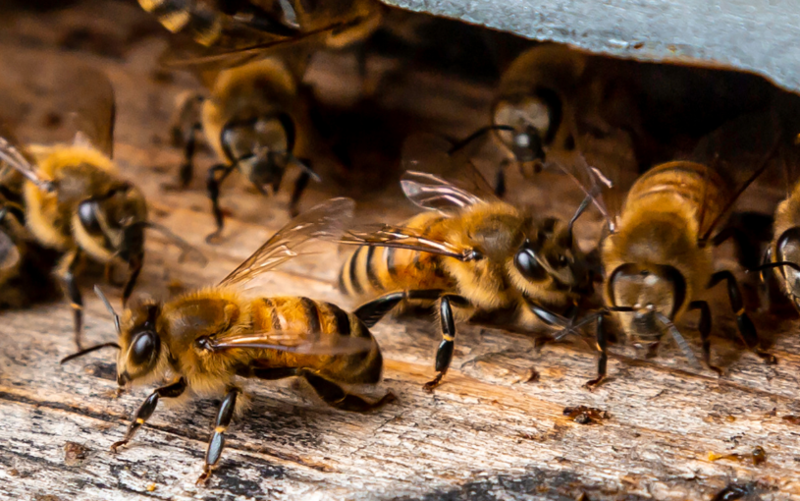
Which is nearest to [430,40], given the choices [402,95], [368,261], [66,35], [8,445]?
[402,95]

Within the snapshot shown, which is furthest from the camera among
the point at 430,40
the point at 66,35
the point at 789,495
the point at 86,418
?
the point at 66,35

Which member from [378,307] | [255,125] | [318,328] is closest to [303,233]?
[378,307]

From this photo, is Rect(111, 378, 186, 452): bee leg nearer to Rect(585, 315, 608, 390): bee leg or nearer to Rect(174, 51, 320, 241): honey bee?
Rect(174, 51, 320, 241): honey bee

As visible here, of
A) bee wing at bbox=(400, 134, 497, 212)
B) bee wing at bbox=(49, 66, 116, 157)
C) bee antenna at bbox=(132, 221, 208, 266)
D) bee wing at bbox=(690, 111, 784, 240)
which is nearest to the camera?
bee wing at bbox=(690, 111, 784, 240)

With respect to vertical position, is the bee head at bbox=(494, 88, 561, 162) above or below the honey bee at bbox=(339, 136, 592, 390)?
above

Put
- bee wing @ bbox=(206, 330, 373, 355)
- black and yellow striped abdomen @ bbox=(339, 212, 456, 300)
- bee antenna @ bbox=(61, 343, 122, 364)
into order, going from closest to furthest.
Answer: bee wing @ bbox=(206, 330, 373, 355), bee antenna @ bbox=(61, 343, 122, 364), black and yellow striped abdomen @ bbox=(339, 212, 456, 300)

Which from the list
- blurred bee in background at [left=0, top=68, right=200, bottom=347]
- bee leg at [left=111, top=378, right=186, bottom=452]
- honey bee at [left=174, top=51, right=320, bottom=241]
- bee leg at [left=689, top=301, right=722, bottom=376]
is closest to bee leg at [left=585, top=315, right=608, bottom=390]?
bee leg at [left=689, top=301, right=722, bottom=376]

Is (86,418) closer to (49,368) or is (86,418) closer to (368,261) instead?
(49,368)

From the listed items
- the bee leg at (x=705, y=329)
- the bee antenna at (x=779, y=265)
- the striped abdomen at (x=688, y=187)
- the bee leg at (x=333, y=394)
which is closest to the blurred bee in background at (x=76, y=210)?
the bee leg at (x=333, y=394)
